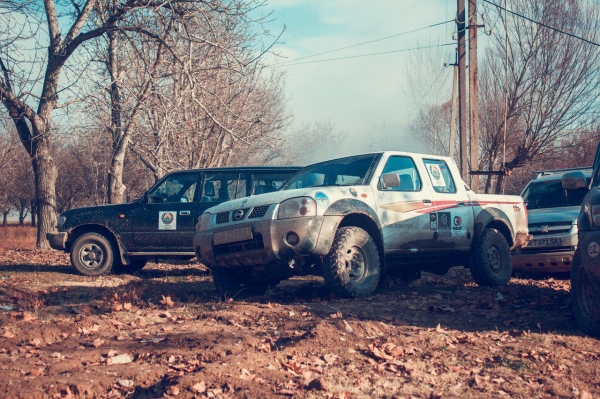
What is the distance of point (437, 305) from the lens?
7262 mm

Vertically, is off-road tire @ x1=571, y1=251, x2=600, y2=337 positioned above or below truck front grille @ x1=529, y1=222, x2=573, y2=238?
below

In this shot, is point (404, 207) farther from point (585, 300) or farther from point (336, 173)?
point (585, 300)

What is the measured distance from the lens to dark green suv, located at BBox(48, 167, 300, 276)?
10961mm

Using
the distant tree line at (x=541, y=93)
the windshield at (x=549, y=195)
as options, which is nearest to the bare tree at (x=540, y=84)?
the distant tree line at (x=541, y=93)

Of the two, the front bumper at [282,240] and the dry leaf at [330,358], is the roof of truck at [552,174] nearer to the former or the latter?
the front bumper at [282,240]

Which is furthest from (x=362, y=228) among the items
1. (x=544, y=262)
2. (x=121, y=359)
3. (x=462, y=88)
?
(x=462, y=88)

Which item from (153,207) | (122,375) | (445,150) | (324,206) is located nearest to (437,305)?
(324,206)

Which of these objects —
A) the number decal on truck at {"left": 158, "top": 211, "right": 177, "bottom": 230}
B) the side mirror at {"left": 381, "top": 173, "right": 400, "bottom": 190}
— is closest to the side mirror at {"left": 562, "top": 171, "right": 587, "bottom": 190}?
the side mirror at {"left": 381, "top": 173, "right": 400, "bottom": 190}

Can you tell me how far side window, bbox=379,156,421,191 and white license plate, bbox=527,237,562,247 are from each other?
114 inches

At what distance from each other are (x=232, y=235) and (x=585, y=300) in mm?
3674

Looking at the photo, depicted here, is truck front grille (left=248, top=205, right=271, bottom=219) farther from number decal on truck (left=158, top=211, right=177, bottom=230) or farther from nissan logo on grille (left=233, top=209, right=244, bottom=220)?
number decal on truck (left=158, top=211, right=177, bottom=230)

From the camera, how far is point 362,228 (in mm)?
7742

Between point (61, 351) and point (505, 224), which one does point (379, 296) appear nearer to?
point (505, 224)

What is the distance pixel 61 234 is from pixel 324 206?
5934 mm
